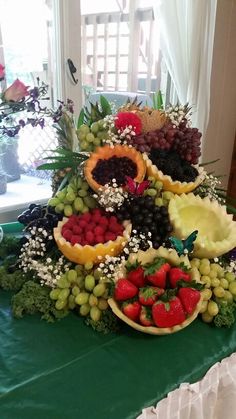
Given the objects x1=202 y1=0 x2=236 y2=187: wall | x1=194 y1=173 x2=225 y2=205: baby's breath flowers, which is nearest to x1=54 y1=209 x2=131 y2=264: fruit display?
x1=194 y1=173 x2=225 y2=205: baby's breath flowers

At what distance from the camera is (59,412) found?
0.63 metres

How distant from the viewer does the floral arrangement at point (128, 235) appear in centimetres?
81

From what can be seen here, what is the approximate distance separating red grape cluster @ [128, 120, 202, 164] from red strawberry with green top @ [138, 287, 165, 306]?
0.41 metres

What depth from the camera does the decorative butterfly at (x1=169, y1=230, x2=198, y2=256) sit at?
85 cm

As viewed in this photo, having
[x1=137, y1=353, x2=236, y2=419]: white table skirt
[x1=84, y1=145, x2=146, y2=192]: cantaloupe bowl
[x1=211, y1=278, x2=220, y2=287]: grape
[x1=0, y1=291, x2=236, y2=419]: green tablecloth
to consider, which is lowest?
[x1=137, y1=353, x2=236, y2=419]: white table skirt

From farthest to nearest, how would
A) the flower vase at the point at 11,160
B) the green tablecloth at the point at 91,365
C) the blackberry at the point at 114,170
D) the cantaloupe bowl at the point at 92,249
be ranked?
the flower vase at the point at 11,160, the blackberry at the point at 114,170, the cantaloupe bowl at the point at 92,249, the green tablecloth at the point at 91,365

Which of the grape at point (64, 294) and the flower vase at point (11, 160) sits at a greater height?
the flower vase at point (11, 160)

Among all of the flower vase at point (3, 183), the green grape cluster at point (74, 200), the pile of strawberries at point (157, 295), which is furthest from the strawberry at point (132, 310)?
the flower vase at point (3, 183)

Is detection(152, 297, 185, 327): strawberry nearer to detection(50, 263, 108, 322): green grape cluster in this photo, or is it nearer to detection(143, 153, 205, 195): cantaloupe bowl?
detection(50, 263, 108, 322): green grape cluster

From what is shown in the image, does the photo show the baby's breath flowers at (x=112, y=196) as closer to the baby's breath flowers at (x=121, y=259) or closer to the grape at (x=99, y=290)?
the baby's breath flowers at (x=121, y=259)

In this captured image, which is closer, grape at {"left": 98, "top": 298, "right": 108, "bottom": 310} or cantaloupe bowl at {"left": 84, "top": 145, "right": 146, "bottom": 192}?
grape at {"left": 98, "top": 298, "right": 108, "bottom": 310}

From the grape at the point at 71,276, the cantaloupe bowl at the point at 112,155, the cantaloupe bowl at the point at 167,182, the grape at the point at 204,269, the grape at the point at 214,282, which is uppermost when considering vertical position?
the cantaloupe bowl at the point at 112,155

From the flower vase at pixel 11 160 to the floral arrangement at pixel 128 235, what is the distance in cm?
73

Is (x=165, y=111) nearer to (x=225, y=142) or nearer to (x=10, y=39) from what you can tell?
(x=10, y=39)
